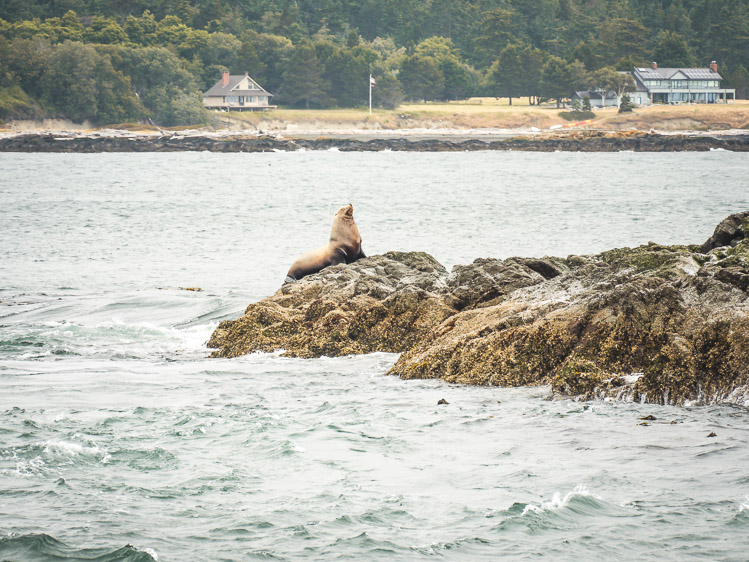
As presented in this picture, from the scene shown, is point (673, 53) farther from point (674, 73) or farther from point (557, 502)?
point (557, 502)

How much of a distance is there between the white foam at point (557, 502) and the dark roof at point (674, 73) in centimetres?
16155

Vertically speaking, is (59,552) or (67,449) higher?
(67,449)

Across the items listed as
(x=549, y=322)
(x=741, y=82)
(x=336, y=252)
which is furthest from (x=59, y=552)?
(x=741, y=82)

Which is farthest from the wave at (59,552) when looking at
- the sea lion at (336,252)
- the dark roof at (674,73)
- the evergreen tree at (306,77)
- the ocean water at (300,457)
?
the dark roof at (674,73)

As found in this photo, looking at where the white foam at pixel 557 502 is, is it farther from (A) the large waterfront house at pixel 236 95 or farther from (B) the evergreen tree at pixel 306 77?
(B) the evergreen tree at pixel 306 77

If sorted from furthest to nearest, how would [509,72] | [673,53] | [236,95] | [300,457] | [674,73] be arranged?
[673,53]
[509,72]
[674,73]
[236,95]
[300,457]

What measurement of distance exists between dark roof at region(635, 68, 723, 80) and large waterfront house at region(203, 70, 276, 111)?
60282mm

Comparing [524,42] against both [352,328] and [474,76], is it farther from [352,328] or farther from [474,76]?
[352,328]

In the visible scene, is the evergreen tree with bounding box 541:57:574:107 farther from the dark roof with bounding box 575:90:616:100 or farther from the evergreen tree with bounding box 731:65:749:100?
the evergreen tree with bounding box 731:65:749:100

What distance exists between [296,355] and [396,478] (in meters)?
5.62

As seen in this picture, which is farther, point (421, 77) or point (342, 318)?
point (421, 77)

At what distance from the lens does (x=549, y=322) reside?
12.5 meters

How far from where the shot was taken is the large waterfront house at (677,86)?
161 meters

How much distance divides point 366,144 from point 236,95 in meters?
38.7
